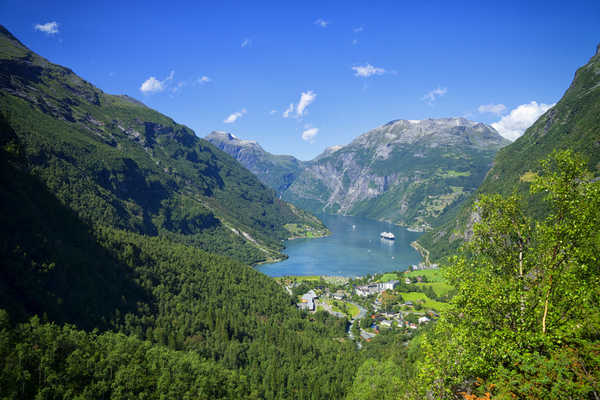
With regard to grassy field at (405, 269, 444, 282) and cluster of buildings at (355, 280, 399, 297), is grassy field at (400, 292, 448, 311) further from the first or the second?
grassy field at (405, 269, 444, 282)

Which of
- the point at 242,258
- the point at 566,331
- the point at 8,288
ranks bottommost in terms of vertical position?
the point at 242,258

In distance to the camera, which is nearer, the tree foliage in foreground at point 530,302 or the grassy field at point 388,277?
the tree foliage in foreground at point 530,302

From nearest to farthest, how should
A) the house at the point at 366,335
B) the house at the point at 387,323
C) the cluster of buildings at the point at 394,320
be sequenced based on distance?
the house at the point at 366,335
the cluster of buildings at the point at 394,320
the house at the point at 387,323

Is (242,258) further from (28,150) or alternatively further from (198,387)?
(198,387)

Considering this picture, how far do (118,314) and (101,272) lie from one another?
1407cm

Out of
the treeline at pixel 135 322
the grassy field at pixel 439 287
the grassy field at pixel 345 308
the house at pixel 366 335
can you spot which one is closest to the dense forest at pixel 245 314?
the treeline at pixel 135 322

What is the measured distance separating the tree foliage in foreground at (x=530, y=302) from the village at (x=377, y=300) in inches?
2840

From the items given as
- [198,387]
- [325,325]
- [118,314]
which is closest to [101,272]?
[118,314]

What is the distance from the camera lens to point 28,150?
4825 inches

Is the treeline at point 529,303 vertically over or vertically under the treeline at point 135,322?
over

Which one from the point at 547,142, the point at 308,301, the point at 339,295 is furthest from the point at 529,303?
the point at 547,142

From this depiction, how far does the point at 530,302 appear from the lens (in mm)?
11648

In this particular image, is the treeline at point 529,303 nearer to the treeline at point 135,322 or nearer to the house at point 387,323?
the treeline at point 135,322

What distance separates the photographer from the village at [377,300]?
8556cm
